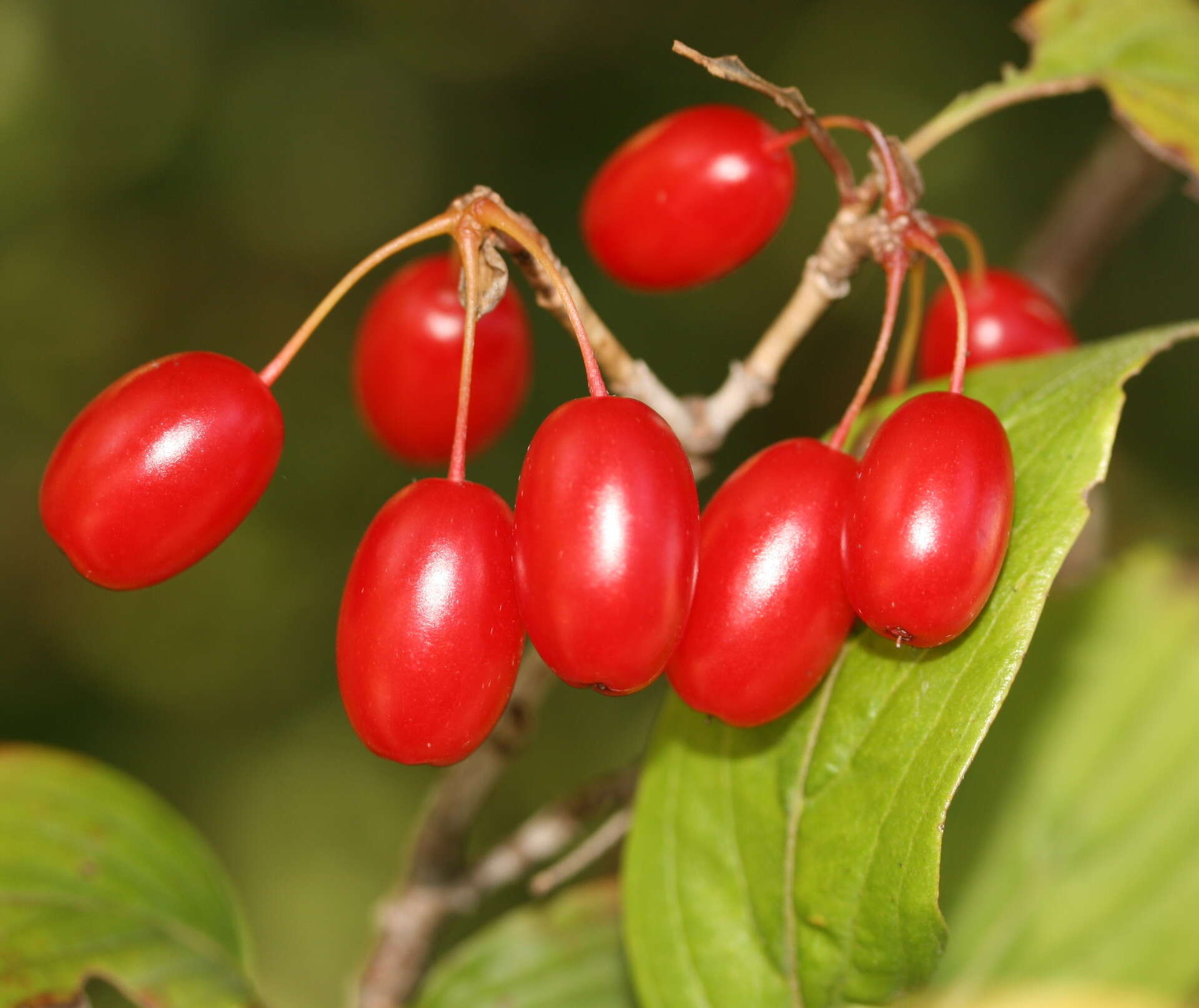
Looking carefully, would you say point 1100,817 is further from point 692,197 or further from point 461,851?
point 692,197

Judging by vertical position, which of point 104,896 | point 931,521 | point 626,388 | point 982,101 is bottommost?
point 104,896

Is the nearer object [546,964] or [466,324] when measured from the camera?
[466,324]

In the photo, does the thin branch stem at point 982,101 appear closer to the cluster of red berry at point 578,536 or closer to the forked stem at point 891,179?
the forked stem at point 891,179

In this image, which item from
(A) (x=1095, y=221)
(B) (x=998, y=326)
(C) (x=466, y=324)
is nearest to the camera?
(C) (x=466, y=324)

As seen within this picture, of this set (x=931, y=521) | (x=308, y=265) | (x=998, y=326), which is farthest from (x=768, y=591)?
(x=308, y=265)

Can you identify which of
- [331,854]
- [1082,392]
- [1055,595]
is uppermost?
[1082,392]

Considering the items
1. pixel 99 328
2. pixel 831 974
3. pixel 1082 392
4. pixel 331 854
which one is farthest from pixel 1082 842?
pixel 99 328

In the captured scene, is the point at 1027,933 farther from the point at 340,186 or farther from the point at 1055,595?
the point at 340,186
